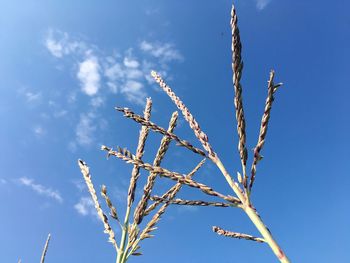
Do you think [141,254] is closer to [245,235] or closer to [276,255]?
[245,235]

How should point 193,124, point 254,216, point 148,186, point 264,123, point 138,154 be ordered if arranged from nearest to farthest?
1. point 254,216
2. point 264,123
3. point 193,124
4. point 148,186
5. point 138,154

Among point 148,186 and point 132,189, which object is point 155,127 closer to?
point 148,186

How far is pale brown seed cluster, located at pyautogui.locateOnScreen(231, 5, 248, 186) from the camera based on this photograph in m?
1.57

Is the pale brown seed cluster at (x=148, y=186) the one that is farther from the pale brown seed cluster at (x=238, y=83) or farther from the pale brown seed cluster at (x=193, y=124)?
the pale brown seed cluster at (x=238, y=83)

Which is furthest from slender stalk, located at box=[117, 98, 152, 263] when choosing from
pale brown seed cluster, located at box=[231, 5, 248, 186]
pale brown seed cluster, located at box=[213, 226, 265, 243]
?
pale brown seed cluster, located at box=[231, 5, 248, 186]

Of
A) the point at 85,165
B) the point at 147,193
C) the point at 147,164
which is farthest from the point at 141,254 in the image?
the point at 147,164

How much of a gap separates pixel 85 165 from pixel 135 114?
4.83ft

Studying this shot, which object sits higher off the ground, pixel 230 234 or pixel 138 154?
pixel 138 154

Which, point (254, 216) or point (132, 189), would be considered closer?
point (254, 216)

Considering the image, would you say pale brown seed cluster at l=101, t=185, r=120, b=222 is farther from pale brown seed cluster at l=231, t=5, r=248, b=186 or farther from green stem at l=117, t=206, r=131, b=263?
pale brown seed cluster at l=231, t=5, r=248, b=186

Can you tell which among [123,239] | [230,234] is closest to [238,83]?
[230,234]

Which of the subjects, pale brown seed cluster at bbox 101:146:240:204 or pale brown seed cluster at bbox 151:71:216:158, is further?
pale brown seed cluster at bbox 151:71:216:158

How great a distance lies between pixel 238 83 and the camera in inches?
64.6

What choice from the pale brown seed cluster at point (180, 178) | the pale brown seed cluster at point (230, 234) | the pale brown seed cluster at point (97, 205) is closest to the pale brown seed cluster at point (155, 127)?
the pale brown seed cluster at point (180, 178)
